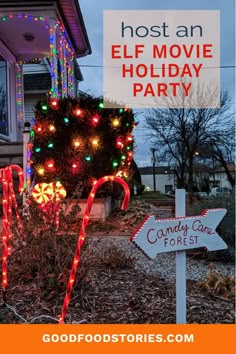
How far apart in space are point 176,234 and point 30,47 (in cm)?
805

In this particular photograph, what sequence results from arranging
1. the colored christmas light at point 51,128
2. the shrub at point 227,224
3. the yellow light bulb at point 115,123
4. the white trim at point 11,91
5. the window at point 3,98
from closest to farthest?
the shrub at point 227,224 → the colored christmas light at point 51,128 → the yellow light bulb at point 115,123 → the window at point 3,98 → the white trim at point 11,91

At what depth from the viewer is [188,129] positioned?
20.0 m

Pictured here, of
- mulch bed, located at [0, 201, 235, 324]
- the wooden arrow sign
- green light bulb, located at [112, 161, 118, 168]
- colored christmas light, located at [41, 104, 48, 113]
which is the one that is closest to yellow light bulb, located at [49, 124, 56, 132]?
colored christmas light, located at [41, 104, 48, 113]

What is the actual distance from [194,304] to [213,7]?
235 centimetres

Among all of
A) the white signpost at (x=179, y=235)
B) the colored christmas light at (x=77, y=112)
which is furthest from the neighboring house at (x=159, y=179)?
the white signpost at (x=179, y=235)

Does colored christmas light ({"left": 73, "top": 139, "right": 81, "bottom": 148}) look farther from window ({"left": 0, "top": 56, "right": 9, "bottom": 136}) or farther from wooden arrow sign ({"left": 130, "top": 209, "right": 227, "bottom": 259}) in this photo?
wooden arrow sign ({"left": 130, "top": 209, "right": 227, "bottom": 259})

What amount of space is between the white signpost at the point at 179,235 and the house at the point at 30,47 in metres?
4.60

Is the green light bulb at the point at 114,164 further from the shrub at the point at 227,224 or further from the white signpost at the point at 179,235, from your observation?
the white signpost at the point at 179,235

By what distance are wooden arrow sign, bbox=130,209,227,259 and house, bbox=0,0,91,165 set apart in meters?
4.68

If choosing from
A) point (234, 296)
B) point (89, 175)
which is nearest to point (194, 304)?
point (234, 296)

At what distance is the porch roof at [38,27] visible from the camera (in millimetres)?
7207

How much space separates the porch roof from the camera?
23.6ft

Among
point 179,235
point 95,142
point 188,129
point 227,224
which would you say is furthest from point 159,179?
point 179,235

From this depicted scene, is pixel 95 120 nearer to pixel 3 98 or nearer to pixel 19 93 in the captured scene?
pixel 3 98
